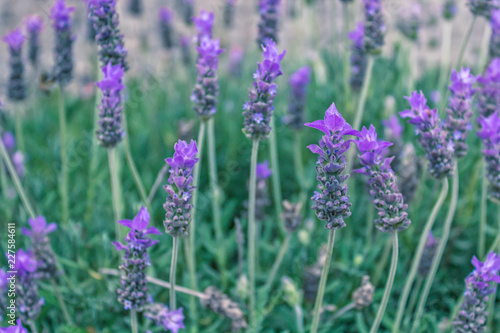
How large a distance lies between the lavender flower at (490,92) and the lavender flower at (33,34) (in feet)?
6.34

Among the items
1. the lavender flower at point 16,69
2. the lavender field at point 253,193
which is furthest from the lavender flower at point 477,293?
the lavender flower at point 16,69

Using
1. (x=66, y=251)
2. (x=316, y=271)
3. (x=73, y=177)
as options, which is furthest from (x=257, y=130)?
(x=73, y=177)

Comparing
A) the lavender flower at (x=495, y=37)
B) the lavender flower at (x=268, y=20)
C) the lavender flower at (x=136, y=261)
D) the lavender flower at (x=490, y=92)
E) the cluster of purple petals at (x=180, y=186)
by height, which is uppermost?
the lavender flower at (x=495, y=37)

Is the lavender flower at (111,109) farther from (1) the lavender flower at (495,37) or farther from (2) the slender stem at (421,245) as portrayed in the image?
(1) the lavender flower at (495,37)

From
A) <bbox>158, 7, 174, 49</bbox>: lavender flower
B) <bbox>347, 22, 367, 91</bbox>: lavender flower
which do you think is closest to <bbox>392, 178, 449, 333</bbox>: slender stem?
<bbox>347, 22, 367, 91</bbox>: lavender flower

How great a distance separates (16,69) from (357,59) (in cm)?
150

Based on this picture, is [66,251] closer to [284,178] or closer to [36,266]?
[36,266]

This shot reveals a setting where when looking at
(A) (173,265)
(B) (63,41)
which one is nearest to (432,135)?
(A) (173,265)

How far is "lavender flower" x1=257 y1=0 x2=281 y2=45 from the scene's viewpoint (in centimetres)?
190

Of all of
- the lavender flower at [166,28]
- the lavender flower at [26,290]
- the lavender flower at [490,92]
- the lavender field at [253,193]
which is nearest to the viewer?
the lavender field at [253,193]

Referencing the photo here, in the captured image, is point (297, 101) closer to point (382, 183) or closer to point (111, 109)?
point (111, 109)

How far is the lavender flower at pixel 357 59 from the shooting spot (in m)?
2.26

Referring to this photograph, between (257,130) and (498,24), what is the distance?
4.02 feet

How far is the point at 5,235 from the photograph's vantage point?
7.24 feet
